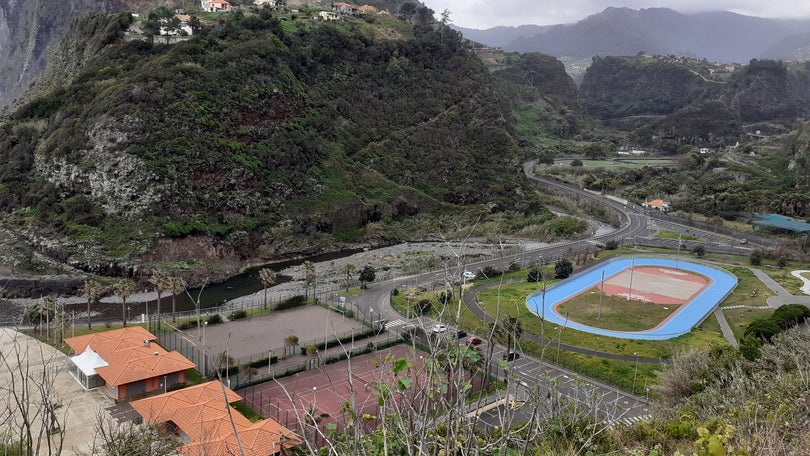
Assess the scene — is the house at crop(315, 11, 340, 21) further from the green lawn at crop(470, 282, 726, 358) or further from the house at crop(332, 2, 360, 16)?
the green lawn at crop(470, 282, 726, 358)

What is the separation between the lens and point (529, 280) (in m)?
56.5

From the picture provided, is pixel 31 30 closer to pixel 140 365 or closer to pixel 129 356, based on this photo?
pixel 129 356

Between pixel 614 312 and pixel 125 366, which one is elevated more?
pixel 125 366

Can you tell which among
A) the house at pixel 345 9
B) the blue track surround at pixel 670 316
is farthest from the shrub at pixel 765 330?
the house at pixel 345 9

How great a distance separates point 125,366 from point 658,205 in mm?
84115

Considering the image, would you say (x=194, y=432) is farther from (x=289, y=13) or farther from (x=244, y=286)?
(x=289, y=13)

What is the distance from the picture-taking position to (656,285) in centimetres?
5684

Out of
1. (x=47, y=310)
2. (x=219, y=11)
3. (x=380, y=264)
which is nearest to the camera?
(x=47, y=310)

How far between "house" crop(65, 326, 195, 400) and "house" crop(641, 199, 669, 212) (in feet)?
263

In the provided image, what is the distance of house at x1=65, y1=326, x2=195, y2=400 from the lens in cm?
3228

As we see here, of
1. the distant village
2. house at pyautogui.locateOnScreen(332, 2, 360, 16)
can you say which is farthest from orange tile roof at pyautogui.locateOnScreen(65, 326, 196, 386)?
house at pyautogui.locateOnScreen(332, 2, 360, 16)

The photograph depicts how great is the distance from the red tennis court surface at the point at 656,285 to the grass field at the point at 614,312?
1.73 m

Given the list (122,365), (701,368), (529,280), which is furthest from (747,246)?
(122,365)

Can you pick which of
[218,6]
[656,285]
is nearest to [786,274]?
[656,285]
